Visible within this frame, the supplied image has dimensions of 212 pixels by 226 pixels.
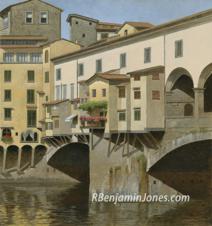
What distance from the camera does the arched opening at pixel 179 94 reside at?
2207 inches

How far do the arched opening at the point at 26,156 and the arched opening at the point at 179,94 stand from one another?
34343 millimetres

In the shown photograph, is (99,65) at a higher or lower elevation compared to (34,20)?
lower

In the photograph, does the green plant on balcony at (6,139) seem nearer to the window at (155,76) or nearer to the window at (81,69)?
the window at (81,69)

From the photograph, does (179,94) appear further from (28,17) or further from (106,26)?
(106,26)

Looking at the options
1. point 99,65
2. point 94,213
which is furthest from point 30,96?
point 94,213

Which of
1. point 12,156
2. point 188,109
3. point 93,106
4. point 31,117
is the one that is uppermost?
point 93,106

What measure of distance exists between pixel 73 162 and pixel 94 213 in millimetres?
29996

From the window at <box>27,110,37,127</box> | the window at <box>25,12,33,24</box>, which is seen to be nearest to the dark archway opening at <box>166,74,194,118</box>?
the window at <box>27,110,37,127</box>

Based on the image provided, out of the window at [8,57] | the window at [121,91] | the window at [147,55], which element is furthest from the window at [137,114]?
the window at [8,57]

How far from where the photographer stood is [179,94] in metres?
56.9

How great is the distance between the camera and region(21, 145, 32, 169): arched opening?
283 feet

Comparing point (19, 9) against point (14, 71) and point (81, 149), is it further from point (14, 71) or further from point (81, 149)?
point (81, 149)

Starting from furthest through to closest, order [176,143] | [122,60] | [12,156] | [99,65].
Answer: [12,156], [99,65], [122,60], [176,143]

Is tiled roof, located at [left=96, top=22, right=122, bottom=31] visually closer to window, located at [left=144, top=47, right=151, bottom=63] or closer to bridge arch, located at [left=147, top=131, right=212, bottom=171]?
window, located at [left=144, top=47, right=151, bottom=63]
